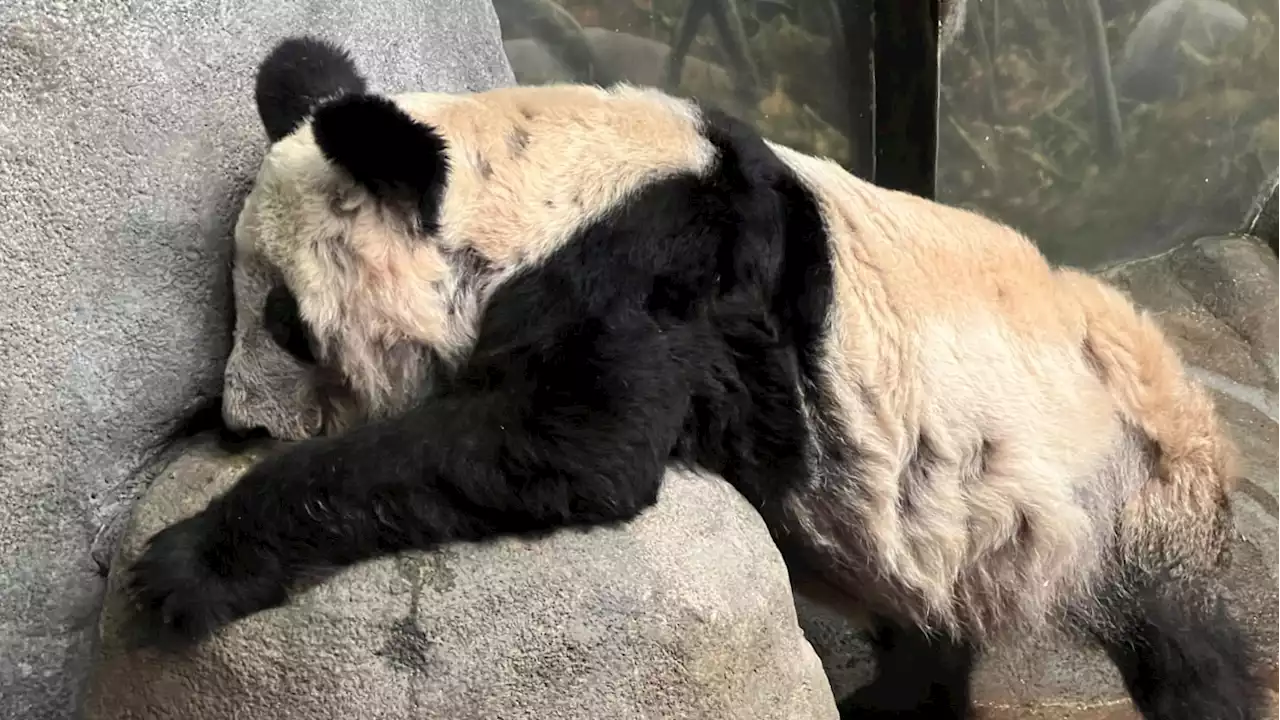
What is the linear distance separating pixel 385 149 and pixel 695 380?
657 mm

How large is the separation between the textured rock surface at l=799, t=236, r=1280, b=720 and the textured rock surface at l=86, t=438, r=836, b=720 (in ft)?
4.07

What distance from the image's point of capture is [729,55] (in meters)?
4.27

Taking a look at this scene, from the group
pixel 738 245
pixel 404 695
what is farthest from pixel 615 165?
pixel 404 695

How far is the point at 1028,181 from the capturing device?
14.3 ft

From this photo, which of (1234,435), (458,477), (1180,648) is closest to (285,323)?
(458,477)

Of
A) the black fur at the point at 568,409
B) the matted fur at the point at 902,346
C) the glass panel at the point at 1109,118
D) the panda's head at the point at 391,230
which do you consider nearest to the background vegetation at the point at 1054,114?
the glass panel at the point at 1109,118

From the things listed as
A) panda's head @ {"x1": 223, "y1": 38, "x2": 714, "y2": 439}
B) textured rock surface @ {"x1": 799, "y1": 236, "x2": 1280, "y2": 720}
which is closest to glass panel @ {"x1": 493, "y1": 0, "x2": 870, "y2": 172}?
textured rock surface @ {"x1": 799, "y1": 236, "x2": 1280, "y2": 720}

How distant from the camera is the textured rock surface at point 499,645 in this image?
1598 mm

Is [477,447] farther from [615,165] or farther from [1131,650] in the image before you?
[1131,650]

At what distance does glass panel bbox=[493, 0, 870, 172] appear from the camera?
406 centimetres

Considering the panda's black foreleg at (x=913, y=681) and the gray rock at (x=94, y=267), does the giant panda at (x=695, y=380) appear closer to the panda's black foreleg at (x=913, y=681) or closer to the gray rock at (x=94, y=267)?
the gray rock at (x=94, y=267)

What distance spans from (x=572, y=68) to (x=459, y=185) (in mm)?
2264

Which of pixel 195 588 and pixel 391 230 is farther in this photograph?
pixel 391 230

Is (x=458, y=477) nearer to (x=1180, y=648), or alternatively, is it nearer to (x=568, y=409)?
(x=568, y=409)
